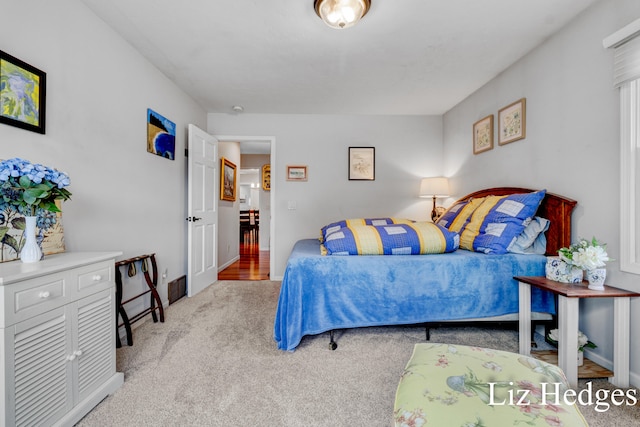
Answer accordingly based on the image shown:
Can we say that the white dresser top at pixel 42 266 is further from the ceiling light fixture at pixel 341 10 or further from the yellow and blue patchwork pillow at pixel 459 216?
the yellow and blue patchwork pillow at pixel 459 216

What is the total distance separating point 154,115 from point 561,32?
343 centimetres

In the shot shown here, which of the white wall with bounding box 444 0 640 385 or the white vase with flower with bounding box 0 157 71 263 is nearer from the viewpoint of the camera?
the white vase with flower with bounding box 0 157 71 263

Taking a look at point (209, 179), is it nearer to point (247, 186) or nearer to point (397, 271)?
point (397, 271)

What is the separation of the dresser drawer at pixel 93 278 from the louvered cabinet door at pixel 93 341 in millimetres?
39

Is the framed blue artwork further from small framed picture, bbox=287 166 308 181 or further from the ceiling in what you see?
small framed picture, bbox=287 166 308 181

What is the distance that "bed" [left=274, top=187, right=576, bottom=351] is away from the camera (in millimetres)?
1941

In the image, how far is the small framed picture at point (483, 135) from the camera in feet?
9.43

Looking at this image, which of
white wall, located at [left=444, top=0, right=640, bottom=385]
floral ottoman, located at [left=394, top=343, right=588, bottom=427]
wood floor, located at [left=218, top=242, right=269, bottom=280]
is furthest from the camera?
wood floor, located at [left=218, top=242, right=269, bottom=280]

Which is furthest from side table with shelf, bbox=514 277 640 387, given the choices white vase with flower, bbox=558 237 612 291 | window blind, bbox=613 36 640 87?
window blind, bbox=613 36 640 87

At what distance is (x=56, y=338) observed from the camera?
3.93ft

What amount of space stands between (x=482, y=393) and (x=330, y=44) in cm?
244

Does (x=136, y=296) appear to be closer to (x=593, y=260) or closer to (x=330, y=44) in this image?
(x=330, y=44)

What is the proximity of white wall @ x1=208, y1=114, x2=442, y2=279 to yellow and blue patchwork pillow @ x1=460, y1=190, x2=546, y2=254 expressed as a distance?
1.72 m

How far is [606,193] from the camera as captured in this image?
1.72m
